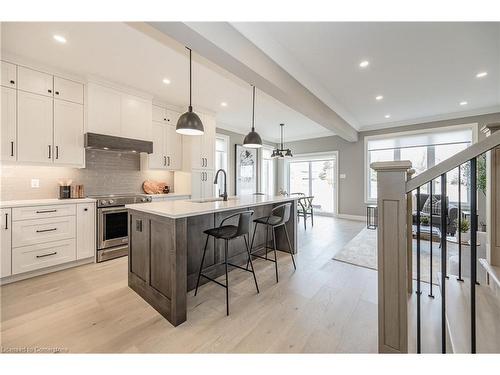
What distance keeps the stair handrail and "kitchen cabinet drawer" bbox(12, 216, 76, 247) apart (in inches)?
147

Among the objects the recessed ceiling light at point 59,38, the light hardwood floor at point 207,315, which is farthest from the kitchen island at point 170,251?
the recessed ceiling light at point 59,38

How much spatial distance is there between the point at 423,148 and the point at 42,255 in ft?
25.9

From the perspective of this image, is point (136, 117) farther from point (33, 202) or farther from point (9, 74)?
point (33, 202)

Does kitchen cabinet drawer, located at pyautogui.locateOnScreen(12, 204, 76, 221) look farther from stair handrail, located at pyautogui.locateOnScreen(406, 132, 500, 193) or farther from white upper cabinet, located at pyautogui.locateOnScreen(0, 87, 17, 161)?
stair handrail, located at pyautogui.locateOnScreen(406, 132, 500, 193)

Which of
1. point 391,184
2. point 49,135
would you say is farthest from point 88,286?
point 391,184

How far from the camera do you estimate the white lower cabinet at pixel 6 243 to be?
7.88ft

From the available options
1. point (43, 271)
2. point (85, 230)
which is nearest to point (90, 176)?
point (85, 230)

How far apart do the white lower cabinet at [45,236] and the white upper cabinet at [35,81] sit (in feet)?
5.03

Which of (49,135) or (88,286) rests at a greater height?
(49,135)

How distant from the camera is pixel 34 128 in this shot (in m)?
2.82

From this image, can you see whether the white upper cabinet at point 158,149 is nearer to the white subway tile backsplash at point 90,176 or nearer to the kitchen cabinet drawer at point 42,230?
the white subway tile backsplash at point 90,176

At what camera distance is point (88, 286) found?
94.8 inches
